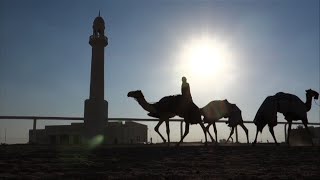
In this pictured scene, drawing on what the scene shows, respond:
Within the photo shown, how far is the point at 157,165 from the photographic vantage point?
32.6 ft

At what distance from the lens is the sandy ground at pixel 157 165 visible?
8281mm

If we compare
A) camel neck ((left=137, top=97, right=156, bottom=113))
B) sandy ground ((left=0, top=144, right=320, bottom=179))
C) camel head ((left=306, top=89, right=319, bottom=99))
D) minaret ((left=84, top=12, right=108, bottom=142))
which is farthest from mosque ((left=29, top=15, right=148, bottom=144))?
sandy ground ((left=0, top=144, right=320, bottom=179))

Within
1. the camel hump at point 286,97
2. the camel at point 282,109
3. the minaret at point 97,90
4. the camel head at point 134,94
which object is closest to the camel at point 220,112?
the camel at point 282,109

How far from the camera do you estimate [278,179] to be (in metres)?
8.20

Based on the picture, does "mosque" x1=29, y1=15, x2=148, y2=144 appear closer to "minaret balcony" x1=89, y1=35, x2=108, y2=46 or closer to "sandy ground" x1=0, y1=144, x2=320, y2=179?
"minaret balcony" x1=89, y1=35, x2=108, y2=46

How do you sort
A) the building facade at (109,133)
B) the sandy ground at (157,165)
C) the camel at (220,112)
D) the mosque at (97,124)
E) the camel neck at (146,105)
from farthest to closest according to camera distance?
1. the mosque at (97,124)
2. the building facade at (109,133)
3. the camel at (220,112)
4. the camel neck at (146,105)
5. the sandy ground at (157,165)

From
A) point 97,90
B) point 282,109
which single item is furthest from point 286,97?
point 97,90

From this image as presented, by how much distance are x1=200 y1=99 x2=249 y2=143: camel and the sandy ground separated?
26.9ft

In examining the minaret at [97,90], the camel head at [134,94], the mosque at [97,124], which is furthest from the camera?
the minaret at [97,90]

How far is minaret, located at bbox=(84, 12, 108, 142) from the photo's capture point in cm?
4422

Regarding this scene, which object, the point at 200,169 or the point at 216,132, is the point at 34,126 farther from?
the point at 200,169

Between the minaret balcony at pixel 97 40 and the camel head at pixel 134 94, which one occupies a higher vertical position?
the minaret balcony at pixel 97 40

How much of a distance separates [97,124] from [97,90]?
678 cm

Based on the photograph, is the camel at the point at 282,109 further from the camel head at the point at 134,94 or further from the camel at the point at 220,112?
the camel head at the point at 134,94
